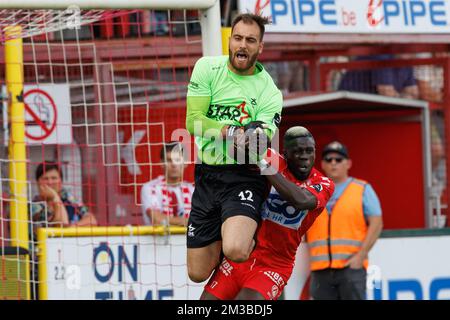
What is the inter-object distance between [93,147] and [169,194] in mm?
989

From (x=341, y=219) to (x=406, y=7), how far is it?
2.47m

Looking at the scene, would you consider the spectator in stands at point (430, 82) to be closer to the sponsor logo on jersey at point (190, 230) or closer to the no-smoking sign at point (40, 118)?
the no-smoking sign at point (40, 118)

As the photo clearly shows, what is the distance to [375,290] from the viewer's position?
484 inches

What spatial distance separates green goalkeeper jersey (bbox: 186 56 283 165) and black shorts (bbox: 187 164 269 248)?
0.10 m

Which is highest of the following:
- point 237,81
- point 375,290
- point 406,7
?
point 406,7

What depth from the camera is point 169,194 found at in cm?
1167

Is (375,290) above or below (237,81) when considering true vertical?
below

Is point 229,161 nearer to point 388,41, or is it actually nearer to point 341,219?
point 341,219

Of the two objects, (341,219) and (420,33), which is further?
(420,33)

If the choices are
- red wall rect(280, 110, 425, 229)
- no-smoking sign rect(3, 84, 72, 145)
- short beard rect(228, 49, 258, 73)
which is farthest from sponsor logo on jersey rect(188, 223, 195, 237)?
red wall rect(280, 110, 425, 229)

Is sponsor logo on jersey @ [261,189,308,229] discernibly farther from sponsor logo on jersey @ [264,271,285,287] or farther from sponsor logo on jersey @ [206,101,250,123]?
sponsor logo on jersey @ [206,101,250,123]

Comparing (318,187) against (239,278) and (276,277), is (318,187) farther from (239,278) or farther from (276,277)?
(239,278)

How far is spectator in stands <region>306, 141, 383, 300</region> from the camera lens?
467 inches
